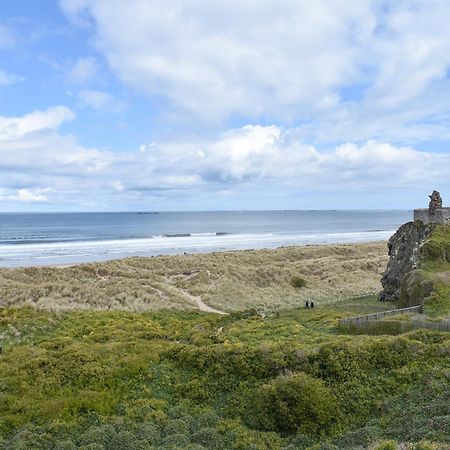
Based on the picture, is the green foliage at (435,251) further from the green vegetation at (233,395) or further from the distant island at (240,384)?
the green vegetation at (233,395)

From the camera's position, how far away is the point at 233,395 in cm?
1443

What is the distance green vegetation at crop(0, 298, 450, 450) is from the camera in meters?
12.0

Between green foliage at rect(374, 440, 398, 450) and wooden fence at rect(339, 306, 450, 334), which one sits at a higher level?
wooden fence at rect(339, 306, 450, 334)

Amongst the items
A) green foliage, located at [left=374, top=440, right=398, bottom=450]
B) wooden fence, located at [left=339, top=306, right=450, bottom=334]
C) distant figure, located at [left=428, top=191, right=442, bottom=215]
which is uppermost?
distant figure, located at [left=428, top=191, right=442, bottom=215]

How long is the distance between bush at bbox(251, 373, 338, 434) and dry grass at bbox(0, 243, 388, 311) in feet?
82.8

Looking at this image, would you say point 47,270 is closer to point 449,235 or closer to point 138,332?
point 138,332

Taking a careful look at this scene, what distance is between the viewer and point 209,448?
11727mm

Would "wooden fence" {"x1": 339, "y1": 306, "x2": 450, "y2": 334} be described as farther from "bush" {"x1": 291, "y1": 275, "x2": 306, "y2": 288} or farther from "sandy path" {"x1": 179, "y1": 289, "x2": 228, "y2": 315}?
"bush" {"x1": 291, "y1": 275, "x2": 306, "y2": 288}

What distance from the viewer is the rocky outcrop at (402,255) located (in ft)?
106

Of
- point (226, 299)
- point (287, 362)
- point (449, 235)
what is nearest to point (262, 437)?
point (287, 362)

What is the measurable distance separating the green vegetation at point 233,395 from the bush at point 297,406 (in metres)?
0.03

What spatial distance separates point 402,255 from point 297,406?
81.0 feet

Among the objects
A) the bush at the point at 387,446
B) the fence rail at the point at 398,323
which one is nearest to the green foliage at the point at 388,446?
the bush at the point at 387,446

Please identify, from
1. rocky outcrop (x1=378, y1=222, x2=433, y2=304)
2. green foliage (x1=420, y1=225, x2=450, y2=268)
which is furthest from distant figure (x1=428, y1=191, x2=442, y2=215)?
green foliage (x1=420, y1=225, x2=450, y2=268)
